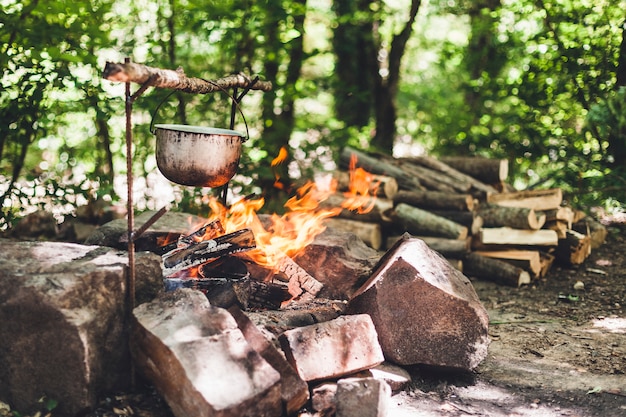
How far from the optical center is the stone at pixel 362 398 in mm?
3277

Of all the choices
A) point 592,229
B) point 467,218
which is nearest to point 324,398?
point 467,218

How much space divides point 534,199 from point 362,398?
4.65 meters

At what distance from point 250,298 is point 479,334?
1.74 meters

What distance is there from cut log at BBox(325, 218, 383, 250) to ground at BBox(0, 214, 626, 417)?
1.32 metres

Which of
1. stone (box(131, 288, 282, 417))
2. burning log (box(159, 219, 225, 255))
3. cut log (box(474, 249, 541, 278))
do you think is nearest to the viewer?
stone (box(131, 288, 282, 417))

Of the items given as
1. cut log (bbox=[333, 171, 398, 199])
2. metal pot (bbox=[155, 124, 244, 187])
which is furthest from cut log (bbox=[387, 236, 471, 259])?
metal pot (bbox=[155, 124, 244, 187])

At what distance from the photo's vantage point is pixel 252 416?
3018mm

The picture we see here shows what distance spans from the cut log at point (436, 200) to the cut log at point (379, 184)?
0.13 meters

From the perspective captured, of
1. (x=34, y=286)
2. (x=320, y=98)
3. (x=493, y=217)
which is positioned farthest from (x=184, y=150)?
(x=320, y=98)

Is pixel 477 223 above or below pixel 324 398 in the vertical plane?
above

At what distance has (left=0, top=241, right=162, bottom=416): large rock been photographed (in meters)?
3.20

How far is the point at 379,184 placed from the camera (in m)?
7.25

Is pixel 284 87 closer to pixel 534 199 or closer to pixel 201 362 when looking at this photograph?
pixel 534 199

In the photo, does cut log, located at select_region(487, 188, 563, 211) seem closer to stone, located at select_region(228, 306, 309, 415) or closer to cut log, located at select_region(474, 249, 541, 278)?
cut log, located at select_region(474, 249, 541, 278)
